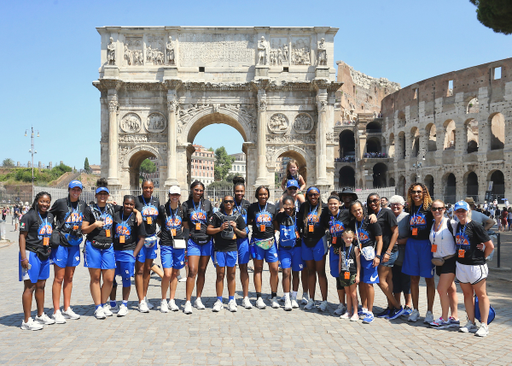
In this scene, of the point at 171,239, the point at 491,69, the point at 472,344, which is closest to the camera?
the point at 472,344

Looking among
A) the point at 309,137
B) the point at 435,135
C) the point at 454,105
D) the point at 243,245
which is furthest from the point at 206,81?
the point at 435,135

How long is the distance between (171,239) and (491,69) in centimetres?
3744

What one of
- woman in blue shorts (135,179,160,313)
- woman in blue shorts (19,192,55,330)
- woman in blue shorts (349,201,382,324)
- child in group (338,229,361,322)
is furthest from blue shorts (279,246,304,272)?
woman in blue shorts (19,192,55,330)

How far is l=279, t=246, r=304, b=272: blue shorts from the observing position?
7.20 m

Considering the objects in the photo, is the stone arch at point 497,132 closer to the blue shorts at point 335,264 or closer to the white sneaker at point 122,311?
the blue shorts at point 335,264

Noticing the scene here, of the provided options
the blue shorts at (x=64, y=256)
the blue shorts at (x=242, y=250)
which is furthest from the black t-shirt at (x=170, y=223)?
the blue shorts at (x=64, y=256)

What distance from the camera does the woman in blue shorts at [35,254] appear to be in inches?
230

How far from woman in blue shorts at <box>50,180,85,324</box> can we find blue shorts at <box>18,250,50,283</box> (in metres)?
0.17

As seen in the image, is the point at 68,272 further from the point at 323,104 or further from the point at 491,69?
the point at 491,69

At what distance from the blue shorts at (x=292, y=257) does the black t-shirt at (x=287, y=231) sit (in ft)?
0.26

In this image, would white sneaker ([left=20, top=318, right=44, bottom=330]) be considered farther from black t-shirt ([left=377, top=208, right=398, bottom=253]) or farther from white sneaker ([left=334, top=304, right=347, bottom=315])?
black t-shirt ([left=377, top=208, right=398, bottom=253])

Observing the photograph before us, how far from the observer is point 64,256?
244 inches

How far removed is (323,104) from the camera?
23.6m

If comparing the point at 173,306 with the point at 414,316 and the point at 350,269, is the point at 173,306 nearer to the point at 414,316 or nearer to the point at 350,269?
the point at 350,269
